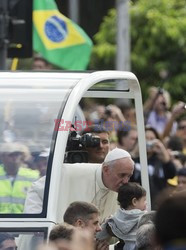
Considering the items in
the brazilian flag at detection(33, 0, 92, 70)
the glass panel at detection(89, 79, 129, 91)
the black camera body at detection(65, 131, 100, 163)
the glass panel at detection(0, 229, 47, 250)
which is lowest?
the glass panel at detection(0, 229, 47, 250)

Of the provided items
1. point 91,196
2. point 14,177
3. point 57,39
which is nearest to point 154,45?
point 57,39

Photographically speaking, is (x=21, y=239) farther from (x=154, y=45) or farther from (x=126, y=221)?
(x=154, y=45)

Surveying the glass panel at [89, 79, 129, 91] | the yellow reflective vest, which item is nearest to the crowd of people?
the yellow reflective vest

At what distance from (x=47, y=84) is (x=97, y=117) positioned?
6.30 meters

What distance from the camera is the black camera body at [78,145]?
7.53 m

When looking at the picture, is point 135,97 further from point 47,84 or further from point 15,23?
point 15,23

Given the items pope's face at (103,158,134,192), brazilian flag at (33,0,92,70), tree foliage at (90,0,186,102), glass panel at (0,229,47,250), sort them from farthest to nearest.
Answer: tree foliage at (90,0,186,102) → brazilian flag at (33,0,92,70) → pope's face at (103,158,134,192) → glass panel at (0,229,47,250)

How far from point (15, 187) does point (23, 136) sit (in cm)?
31

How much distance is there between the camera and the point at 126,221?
6.74 meters

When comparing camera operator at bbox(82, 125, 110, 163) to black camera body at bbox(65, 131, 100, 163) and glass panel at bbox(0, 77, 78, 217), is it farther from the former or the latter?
glass panel at bbox(0, 77, 78, 217)

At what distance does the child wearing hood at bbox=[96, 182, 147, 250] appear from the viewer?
6.71 m

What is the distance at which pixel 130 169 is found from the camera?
7535mm

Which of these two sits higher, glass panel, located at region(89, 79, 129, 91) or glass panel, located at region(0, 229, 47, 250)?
glass panel, located at region(89, 79, 129, 91)

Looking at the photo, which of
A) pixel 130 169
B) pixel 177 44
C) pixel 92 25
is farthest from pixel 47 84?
pixel 92 25
